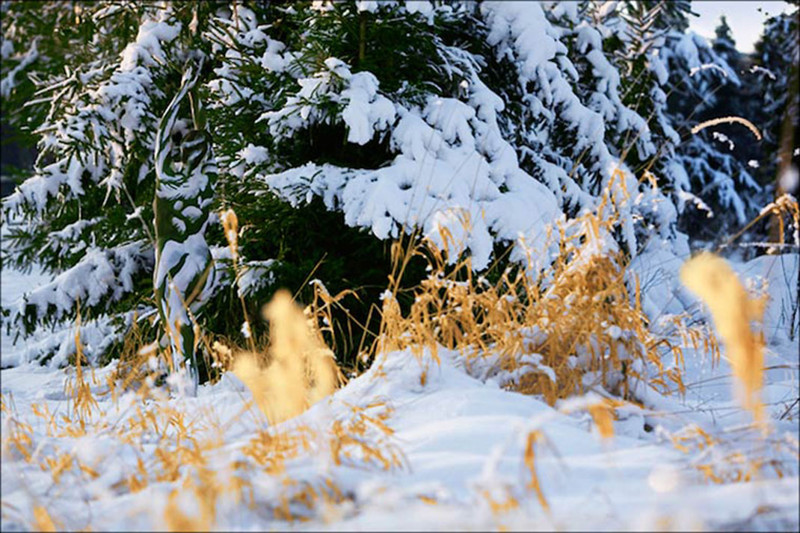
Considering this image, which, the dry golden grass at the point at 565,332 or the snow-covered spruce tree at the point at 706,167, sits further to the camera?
the snow-covered spruce tree at the point at 706,167

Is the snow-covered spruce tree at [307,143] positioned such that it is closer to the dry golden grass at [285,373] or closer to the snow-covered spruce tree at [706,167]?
the dry golden grass at [285,373]

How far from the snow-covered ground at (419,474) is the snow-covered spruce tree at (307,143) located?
186 centimetres

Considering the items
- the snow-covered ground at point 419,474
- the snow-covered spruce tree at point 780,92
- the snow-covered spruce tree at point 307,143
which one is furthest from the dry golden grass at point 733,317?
the snow-covered spruce tree at point 780,92

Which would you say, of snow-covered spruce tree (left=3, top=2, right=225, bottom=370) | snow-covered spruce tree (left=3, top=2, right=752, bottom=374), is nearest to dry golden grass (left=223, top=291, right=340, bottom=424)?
snow-covered spruce tree (left=3, top=2, right=752, bottom=374)

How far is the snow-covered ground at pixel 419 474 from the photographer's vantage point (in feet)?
4.27

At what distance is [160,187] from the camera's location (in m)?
3.88

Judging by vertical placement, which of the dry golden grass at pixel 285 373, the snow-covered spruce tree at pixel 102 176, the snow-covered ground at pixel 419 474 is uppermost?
the snow-covered spruce tree at pixel 102 176

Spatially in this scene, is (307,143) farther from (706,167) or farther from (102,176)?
(706,167)

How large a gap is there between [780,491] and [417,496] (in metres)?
0.71

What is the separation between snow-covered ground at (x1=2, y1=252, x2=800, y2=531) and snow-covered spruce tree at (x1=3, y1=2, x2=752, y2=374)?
1858 mm

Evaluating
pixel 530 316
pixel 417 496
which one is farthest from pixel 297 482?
pixel 530 316

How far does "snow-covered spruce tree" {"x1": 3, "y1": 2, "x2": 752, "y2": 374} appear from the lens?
4012 millimetres

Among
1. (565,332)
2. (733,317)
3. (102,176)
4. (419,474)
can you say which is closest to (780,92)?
(102,176)

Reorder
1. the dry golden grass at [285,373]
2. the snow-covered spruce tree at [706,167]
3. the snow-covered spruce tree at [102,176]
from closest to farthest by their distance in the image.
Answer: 1. the dry golden grass at [285,373]
2. the snow-covered spruce tree at [102,176]
3. the snow-covered spruce tree at [706,167]
